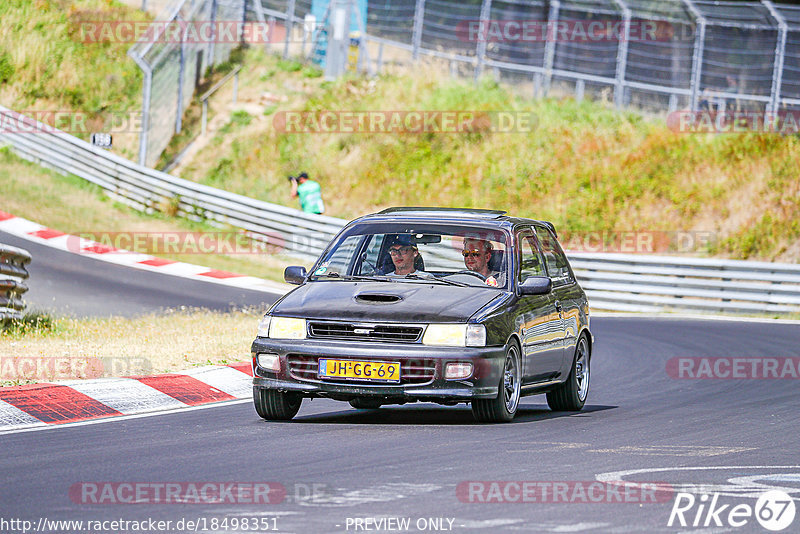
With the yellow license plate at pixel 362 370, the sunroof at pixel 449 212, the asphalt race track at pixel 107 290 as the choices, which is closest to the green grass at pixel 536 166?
the asphalt race track at pixel 107 290

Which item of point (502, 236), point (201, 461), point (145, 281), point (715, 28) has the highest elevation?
point (715, 28)

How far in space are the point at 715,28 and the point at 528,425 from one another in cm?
2209

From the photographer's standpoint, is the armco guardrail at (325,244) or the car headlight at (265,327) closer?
the car headlight at (265,327)

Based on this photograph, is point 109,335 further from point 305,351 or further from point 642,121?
point 642,121

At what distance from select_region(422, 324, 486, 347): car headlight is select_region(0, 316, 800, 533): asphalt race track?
0.60 meters

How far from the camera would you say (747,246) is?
29.0 meters

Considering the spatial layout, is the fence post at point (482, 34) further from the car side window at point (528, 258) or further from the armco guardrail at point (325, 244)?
the car side window at point (528, 258)

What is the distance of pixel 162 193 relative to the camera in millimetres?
30312

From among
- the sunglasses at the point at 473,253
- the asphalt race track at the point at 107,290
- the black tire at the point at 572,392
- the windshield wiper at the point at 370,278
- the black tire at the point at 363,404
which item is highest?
the sunglasses at the point at 473,253

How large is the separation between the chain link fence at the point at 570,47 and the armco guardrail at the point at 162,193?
1.82 m

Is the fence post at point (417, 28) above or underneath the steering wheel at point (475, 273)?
above

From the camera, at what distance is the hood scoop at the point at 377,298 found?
9.57 meters

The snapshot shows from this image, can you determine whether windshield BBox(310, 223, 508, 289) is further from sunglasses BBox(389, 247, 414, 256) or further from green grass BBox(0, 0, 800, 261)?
green grass BBox(0, 0, 800, 261)

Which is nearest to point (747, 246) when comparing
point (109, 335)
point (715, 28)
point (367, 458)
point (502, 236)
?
point (715, 28)
